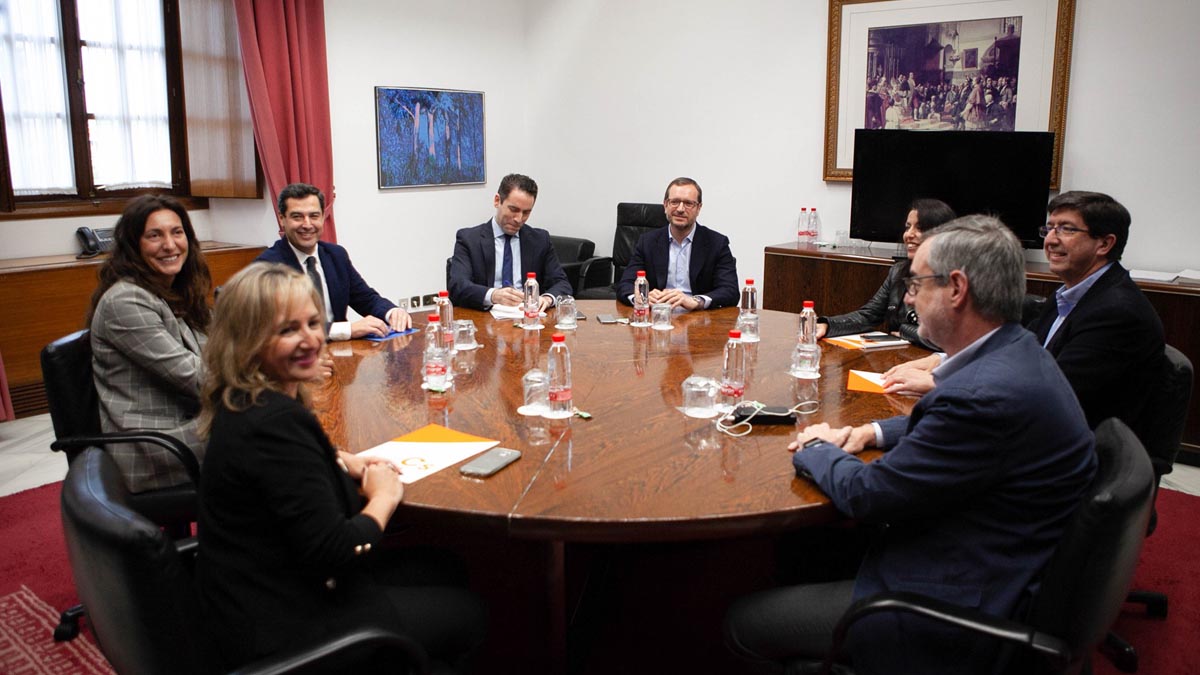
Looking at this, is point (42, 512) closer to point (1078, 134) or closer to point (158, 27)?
point (158, 27)

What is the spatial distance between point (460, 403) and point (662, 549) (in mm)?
894

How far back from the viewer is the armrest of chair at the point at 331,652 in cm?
137

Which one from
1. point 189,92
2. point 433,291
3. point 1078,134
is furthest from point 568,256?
point 1078,134

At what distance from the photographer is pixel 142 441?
228cm

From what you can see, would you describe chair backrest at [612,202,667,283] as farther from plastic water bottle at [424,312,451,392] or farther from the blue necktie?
plastic water bottle at [424,312,451,392]

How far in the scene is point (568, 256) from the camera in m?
6.30

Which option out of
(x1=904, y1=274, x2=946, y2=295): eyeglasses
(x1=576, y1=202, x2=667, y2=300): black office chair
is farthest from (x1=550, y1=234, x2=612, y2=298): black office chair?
(x1=904, y1=274, x2=946, y2=295): eyeglasses

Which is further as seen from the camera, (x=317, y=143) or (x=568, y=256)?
(x=568, y=256)

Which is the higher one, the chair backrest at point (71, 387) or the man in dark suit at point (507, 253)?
the man in dark suit at point (507, 253)

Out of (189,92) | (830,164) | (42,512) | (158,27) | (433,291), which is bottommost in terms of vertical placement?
(42,512)

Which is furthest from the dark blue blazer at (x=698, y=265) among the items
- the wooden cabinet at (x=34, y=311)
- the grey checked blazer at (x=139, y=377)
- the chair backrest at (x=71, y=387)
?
the wooden cabinet at (x=34, y=311)

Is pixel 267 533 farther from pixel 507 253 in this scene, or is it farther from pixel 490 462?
pixel 507 253

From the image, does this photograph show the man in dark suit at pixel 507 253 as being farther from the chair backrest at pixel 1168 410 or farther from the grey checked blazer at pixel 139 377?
the chair backrest at pixel 1168 410

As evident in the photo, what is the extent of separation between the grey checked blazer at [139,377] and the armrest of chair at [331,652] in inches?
44.4
